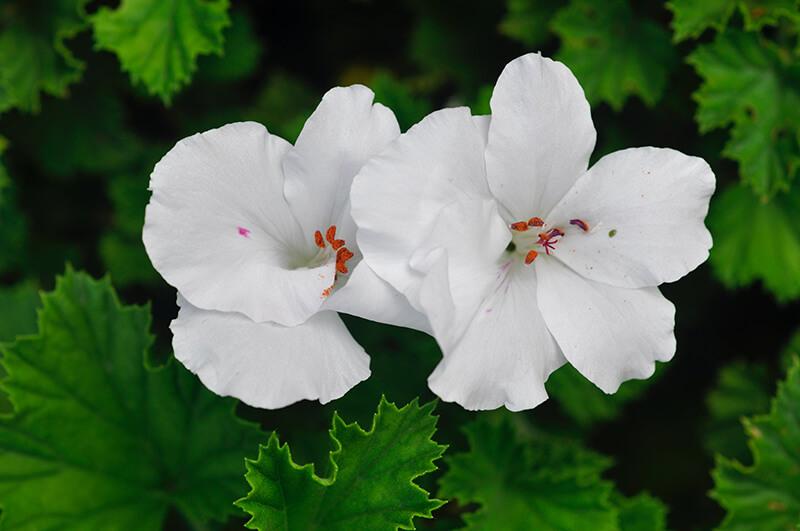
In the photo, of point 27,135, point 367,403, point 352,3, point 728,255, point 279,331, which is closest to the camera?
point 279,331

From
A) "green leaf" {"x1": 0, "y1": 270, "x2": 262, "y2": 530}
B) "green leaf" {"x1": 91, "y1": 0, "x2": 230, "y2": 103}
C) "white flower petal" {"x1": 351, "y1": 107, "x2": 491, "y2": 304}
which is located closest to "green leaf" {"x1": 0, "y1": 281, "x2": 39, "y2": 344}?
"green leaf" {"x1": 0, "y1": 270, "x2": 262, "y2": 530}

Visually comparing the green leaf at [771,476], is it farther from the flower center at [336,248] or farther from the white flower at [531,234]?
the flower center at [336,248]

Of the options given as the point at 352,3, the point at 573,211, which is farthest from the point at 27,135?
the point at 573,211

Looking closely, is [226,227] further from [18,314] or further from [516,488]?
[18,314]

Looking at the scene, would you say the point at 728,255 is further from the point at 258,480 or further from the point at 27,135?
the point at 27,135

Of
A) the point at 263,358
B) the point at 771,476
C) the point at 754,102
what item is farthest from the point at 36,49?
the point at 771,476

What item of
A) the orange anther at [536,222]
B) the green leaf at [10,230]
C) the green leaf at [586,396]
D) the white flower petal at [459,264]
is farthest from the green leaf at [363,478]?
the green leaf at [10,230]

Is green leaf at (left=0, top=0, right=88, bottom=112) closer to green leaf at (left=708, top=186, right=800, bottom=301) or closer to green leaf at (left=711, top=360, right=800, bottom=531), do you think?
green leaf at (left=708, top=186, right=800, bottom=301)
